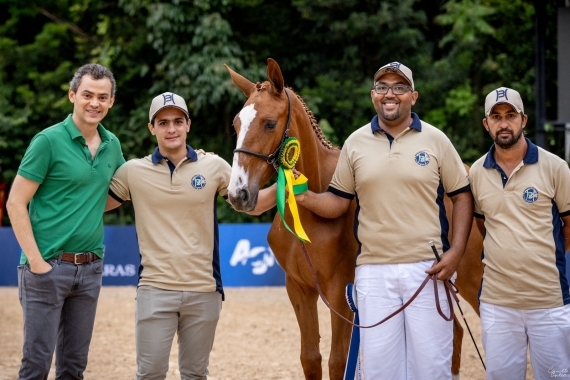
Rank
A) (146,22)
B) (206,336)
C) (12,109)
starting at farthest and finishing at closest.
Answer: (12,109)
(146,22)
(206,336)

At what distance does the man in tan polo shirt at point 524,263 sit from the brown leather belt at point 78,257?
87.6 inches

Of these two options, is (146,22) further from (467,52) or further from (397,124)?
(397,124)

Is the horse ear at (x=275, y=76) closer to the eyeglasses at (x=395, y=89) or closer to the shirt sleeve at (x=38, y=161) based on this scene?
the eyeglasses at (x=395, y=89)

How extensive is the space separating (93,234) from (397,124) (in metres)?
1.84

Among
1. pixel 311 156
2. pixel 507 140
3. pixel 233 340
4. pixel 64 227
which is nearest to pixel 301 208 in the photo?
pixel 311 156

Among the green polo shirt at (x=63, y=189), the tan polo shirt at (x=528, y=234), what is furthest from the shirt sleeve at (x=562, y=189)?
the green polo shirt at (x=63, y=189)

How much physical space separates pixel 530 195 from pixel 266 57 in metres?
13.3

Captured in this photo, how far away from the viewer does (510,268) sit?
159 inches

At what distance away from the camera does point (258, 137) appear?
4164 mm

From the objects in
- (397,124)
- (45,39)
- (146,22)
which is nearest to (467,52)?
(146,22)

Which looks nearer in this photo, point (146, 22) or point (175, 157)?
point (175, 157)

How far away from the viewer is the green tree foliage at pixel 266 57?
52.2ft

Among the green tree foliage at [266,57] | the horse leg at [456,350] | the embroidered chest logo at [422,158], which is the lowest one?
the horse leg at [456,350]

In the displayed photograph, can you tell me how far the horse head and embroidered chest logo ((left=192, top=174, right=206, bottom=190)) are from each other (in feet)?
0.83
